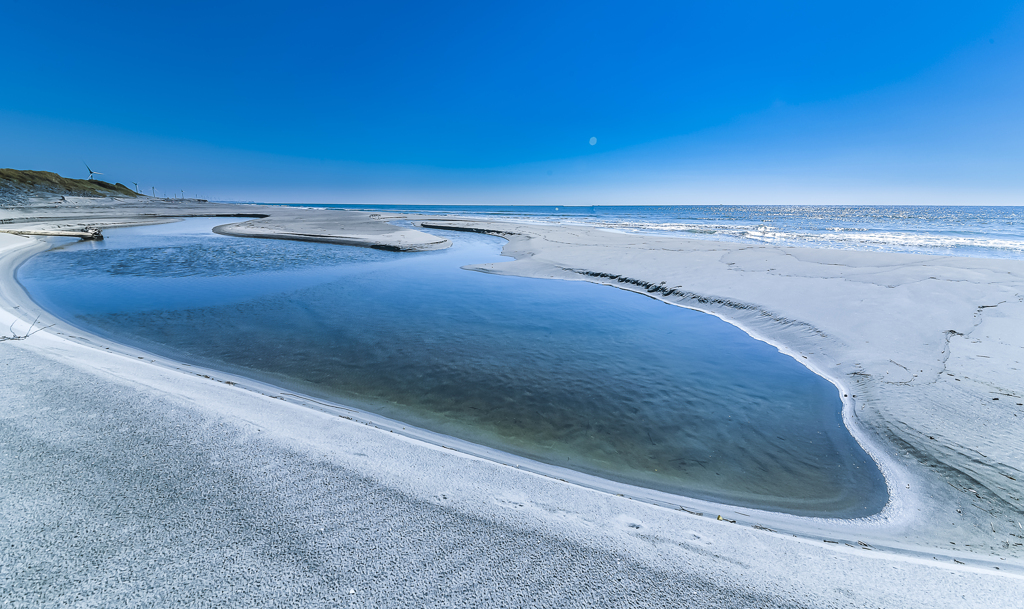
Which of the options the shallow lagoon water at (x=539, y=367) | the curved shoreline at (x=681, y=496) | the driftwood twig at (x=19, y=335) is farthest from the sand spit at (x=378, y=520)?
the shallow lagoon water at (x=539, y=367)

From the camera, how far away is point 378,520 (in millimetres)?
2109

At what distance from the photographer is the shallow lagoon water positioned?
3.87 metres

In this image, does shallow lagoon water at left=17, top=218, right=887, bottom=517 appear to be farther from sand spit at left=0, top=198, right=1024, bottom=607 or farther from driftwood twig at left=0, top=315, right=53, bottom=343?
driftwood twig at left=0, top=315, right=53, bottom=343

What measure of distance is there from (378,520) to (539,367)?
4062 millimetres

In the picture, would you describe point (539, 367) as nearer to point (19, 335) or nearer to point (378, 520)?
point (378, 520)

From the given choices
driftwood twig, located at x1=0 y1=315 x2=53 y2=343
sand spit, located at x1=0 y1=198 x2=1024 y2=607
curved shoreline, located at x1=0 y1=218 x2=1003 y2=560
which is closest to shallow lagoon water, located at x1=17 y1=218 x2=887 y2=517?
curved shoreline, located at x1=0 y1=218 x2=1003 y2=560

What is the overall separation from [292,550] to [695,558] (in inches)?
81.8

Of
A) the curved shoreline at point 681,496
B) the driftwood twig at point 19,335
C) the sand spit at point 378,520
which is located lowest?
the curved shoreline at point 681,496

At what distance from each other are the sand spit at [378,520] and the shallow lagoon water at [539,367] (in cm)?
61

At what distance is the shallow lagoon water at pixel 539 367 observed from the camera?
3867mm

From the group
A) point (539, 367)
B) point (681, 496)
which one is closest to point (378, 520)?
point (681, 496)

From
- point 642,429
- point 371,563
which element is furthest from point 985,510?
point 371,563

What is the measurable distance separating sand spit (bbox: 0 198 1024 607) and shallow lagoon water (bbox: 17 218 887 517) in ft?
2.02

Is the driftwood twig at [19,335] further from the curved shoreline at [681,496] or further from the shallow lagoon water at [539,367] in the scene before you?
the shallow lagoon water at [539,367]
